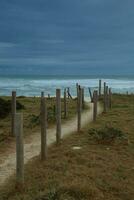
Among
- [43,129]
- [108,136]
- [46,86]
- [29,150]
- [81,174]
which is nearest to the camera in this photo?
[81,174]

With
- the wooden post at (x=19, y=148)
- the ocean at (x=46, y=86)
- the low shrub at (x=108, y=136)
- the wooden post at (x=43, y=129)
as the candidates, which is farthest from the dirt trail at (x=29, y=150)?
the ocean at (x=46, y=86)

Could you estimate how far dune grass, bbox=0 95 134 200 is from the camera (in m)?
8.98

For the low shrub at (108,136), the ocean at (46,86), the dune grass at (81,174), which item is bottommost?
the dune grass at (81,174)

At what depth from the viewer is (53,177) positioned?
33.2 ft

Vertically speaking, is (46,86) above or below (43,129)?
above

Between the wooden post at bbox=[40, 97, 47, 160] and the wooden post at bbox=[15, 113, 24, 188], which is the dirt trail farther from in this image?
the wooden post at bbox=[15, 113, 24, 188]

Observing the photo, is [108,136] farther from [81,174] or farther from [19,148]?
[19,148]

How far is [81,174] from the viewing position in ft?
34.4

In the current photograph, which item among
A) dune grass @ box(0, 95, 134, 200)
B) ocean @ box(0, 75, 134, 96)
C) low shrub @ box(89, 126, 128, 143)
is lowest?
dune grass @ box(0, 95, 134, 200)

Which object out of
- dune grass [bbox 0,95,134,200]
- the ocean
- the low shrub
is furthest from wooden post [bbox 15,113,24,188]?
the ocean

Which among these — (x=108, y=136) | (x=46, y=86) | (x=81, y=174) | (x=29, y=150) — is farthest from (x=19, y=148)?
(x=46, y=86)

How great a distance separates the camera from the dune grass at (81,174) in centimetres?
898

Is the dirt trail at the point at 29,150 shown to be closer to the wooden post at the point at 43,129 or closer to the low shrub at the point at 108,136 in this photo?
the wooden post at the point at 43,129

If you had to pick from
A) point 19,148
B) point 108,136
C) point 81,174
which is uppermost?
point 19,148
